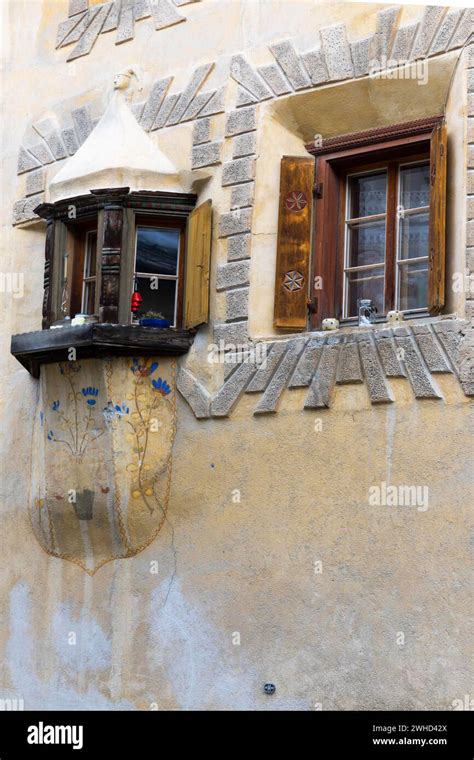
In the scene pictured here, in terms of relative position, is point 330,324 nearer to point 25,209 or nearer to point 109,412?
point 109,412

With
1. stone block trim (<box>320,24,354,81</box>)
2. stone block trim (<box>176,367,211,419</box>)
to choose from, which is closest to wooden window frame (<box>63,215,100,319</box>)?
stone block trim (<box>176,367,211,419</box>)

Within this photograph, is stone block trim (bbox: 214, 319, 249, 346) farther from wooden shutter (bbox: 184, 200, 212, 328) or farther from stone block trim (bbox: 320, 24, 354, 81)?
stone block trim (bbox: 320, 24, 354, 81)

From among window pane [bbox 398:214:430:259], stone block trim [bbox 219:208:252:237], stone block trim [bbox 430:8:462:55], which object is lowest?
window pane [bbox 398:214:430:259]

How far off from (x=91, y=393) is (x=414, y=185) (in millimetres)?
2970

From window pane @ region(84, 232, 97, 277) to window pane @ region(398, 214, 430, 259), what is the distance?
2.69 meters

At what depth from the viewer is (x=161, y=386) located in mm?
11320

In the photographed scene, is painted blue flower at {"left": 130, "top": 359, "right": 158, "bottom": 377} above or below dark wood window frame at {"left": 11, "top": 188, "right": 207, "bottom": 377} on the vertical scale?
below

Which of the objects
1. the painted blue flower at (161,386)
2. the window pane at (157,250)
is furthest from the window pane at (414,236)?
the painted blue flower at (161,386)

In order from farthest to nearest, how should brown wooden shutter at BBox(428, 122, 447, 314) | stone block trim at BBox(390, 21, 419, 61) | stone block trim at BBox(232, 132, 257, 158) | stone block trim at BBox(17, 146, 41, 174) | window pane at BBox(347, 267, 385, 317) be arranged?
stone block trim at BBox(17, 146, 41, 174)
stone block trim at BBox(232, 132, 257, 158)
window pane at BBox(347, 267, 385, 317)
stone block trim at BBox(390, 21, 419, 61)
brown wooden shutter at BBox(428, 122, 447, 314)

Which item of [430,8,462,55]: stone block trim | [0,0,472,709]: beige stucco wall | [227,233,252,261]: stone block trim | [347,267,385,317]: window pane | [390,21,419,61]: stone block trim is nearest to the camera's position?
[0,0,472,709]: beige stucco wall

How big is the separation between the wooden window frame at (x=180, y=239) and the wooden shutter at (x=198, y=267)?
0.65ft

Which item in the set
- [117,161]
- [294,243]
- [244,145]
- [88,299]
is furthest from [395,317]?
[88,299]

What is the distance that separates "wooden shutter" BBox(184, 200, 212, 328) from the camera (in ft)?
36.6
